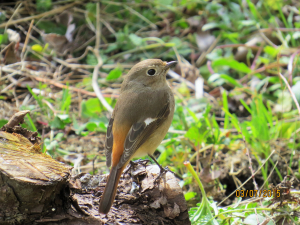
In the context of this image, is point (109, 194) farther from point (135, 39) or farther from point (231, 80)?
point (135, 39)

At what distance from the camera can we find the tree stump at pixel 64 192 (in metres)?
2.19

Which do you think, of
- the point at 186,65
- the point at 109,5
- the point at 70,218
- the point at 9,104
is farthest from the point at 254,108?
the point at 109,5

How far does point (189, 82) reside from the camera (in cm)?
560

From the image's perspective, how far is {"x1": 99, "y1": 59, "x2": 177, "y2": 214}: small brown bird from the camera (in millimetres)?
2990

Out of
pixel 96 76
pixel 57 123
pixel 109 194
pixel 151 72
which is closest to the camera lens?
pixel 109 194

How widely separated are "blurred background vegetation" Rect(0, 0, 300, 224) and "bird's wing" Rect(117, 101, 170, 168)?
1.88 feet

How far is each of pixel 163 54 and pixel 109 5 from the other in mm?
1506

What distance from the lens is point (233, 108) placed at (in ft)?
17.0

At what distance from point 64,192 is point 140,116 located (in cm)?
111

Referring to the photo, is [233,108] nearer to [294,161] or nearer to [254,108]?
[254,108]

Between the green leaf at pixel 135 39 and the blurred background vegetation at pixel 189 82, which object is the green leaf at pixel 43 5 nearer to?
the blurred background vegetation at pixel 189 82

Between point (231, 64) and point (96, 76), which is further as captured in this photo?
point (96, 76)

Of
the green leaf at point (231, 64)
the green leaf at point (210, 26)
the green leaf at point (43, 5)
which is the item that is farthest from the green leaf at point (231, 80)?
the green leaf at point (43, 5)
